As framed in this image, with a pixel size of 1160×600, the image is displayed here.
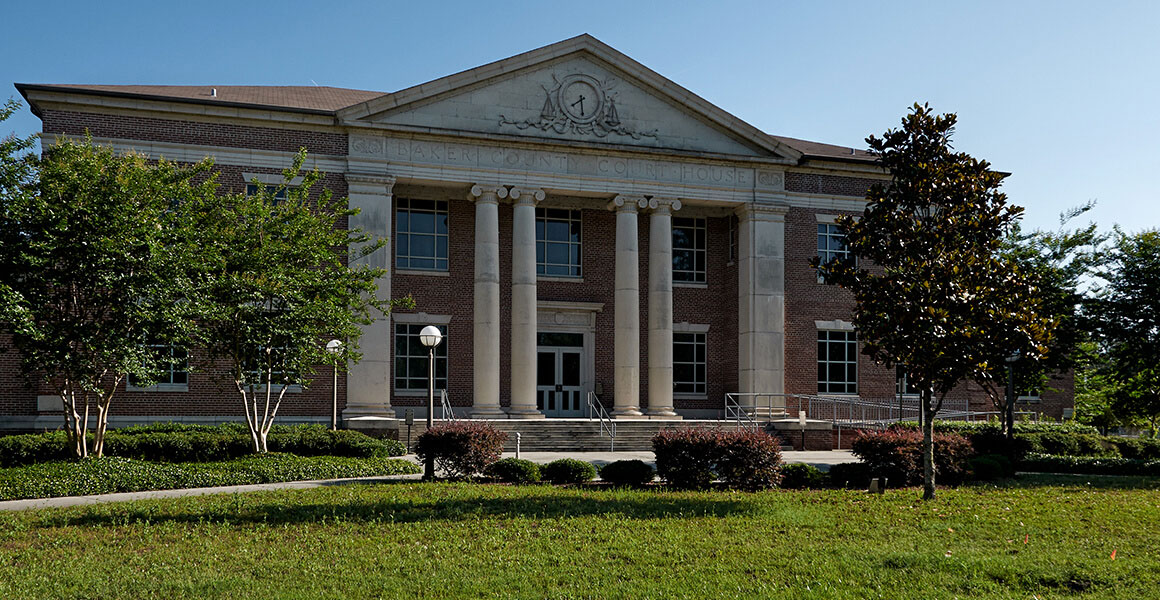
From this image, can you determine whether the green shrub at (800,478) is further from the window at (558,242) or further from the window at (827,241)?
the window at (827,241)

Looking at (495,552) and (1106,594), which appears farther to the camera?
(495,552)

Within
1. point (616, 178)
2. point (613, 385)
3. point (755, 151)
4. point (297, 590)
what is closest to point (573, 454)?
point (613, 385)

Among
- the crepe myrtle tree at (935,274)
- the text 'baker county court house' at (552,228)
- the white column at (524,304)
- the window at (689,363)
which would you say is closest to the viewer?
the crepe myrtle tree at (935,274)

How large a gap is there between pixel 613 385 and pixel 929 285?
61.0 feet

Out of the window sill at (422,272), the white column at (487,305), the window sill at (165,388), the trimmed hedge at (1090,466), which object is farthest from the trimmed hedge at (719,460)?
the window sill at (165,388)

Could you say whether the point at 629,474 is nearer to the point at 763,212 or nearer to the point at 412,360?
the point at 412,360

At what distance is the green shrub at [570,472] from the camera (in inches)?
663

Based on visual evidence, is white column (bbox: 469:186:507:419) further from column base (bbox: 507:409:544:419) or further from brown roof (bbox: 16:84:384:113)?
brown roof (bbox: 16:84:384:113)

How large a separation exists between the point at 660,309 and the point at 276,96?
46.1 ft

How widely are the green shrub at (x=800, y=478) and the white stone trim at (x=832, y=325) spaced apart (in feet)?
52.7

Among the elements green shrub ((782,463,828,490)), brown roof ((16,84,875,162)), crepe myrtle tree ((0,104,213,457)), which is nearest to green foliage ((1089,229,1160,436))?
brown roof ((16,84,875,162))

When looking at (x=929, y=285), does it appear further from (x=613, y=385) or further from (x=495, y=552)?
(x=613, y=385)

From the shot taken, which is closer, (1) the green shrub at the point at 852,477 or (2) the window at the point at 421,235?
(1) the green shrub at the point at 852,477

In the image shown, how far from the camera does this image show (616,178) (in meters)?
30.1
